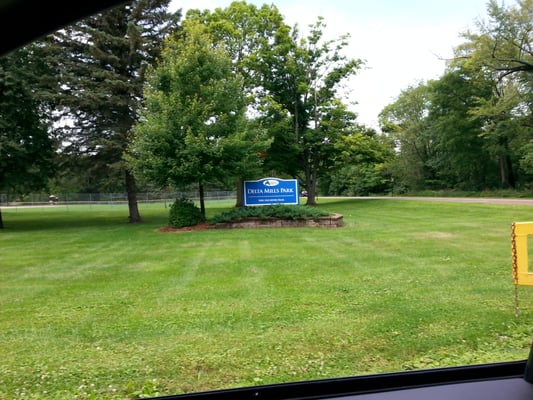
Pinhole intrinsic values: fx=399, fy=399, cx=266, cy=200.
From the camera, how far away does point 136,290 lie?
5320 millimetres

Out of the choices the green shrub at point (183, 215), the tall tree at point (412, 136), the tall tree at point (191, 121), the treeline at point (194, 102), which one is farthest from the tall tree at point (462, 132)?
the green shrub at point (183, 215)

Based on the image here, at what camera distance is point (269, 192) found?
13297 millimetres

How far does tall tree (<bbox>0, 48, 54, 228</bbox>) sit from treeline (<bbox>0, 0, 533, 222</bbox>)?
5cm

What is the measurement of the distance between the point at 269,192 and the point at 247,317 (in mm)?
9378

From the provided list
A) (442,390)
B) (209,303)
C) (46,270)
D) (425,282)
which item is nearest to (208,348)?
(209,303)

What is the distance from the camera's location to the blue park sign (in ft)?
Answer: 43.5

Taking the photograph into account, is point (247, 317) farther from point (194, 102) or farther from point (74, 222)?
point (74, 222)

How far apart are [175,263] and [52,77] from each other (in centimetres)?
1115

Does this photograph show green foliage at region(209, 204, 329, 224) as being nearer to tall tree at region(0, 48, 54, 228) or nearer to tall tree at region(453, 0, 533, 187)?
tall tree at region(0, 48, 54, 228)

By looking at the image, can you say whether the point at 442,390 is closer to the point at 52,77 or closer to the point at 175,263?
the point at 175,263

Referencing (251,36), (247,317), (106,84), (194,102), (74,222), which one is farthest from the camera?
(251,36)

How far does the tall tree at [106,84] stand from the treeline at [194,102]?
48 mm

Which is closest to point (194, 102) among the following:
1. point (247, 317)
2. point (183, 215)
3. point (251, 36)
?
point (183, 215)

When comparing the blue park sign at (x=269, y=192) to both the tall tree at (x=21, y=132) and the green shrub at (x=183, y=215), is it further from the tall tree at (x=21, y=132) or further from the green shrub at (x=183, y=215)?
the tall tree at (x=21, y=132)
